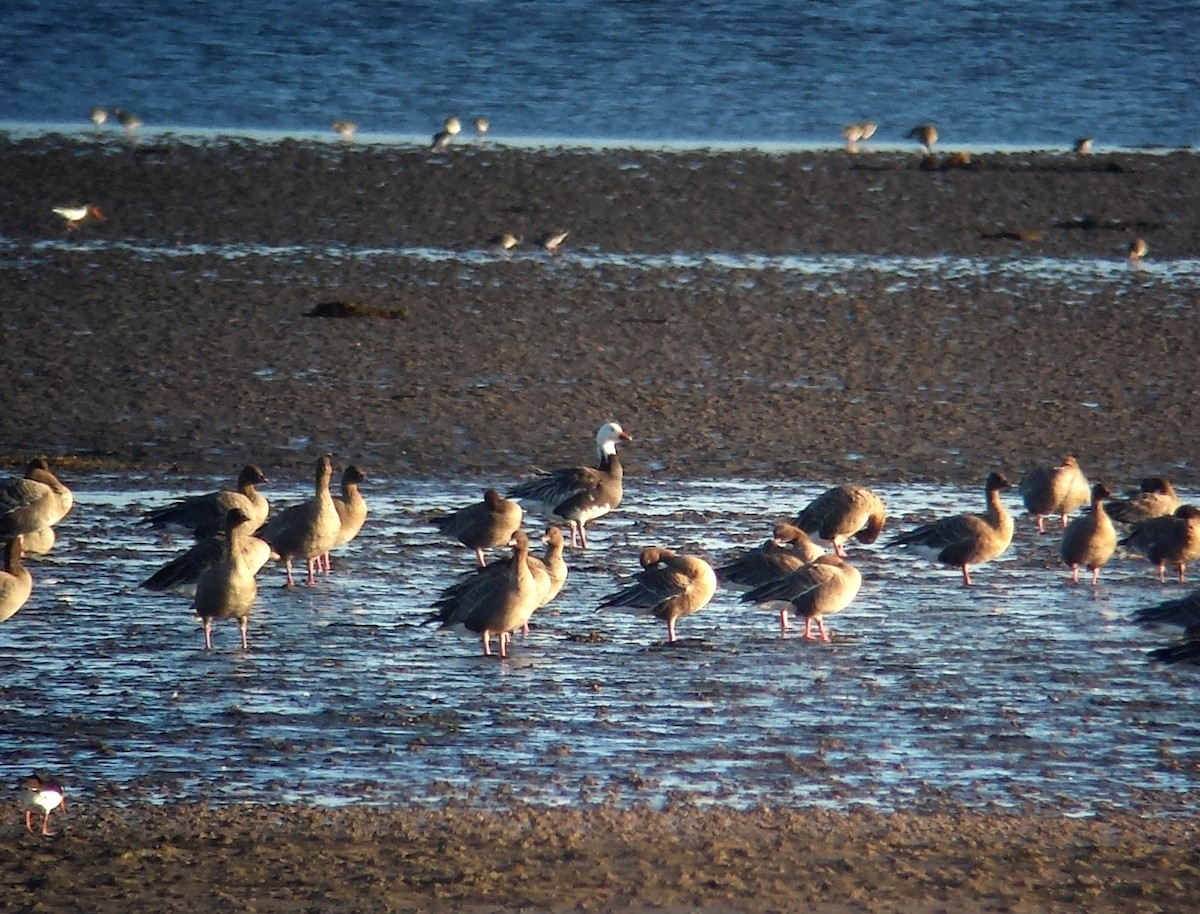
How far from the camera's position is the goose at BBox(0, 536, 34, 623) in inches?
459

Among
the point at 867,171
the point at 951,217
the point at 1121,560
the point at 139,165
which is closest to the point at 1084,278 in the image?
the point at 951,217

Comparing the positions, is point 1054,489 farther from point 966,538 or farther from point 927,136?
point 927,136

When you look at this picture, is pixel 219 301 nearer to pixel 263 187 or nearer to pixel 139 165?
pixel 263 187

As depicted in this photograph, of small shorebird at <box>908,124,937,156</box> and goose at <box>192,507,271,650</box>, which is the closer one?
goose at <box>192,507,271,650</box>

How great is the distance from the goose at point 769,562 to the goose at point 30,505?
4563 millimetres

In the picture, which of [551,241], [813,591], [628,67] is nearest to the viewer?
[813,591]

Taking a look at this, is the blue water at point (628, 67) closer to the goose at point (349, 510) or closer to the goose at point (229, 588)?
the goose at point (349, 510)

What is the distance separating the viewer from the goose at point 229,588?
456 inches

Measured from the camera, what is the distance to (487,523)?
45.7 ft

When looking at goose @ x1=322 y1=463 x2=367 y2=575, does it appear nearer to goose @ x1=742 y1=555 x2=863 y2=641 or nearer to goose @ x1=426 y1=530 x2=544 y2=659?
goose @ x1=426 y1=530 x2=544 y2=659

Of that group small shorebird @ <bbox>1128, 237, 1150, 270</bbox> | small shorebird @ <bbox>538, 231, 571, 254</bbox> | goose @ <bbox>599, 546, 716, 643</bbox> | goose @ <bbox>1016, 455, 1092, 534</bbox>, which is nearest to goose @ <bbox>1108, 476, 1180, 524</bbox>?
goose @ <bbox>1016, 455, 1092, 534</bbox>

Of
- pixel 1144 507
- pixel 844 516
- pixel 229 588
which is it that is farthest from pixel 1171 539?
pixel 229 588

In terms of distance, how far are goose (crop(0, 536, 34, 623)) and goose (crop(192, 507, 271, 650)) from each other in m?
0.98

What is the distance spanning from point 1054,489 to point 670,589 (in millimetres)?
4283
